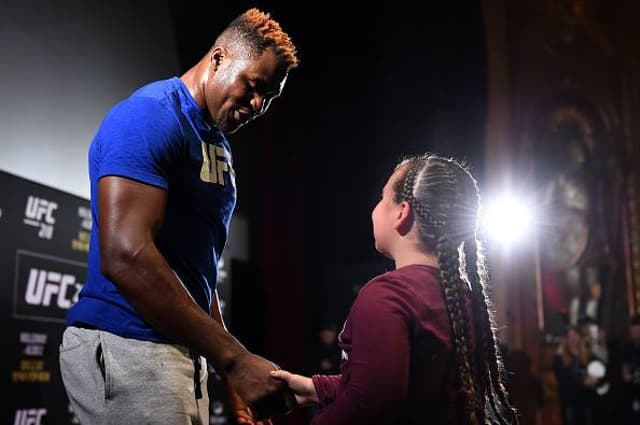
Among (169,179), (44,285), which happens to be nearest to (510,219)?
(44,285)

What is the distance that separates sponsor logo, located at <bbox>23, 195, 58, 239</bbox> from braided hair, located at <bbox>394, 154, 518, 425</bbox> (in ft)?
6.23

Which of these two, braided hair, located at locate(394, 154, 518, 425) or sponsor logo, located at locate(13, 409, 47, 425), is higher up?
braided hair, located at locate(394, 154, 518, 425)

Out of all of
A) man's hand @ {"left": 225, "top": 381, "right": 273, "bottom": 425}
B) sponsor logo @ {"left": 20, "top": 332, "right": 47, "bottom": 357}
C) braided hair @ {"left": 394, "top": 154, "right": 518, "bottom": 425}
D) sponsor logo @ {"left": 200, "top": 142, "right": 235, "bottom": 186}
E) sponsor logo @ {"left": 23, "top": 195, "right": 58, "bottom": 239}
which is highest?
sponsor logo @ {"left": 23, "top": 195, "right": 58, "bottom": 239}

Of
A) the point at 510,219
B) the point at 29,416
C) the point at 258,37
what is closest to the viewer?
the point at 258,37

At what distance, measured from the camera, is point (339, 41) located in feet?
18.0

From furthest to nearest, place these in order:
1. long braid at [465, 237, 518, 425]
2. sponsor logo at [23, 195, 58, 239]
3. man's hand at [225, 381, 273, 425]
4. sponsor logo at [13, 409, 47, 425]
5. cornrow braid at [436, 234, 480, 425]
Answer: sponsor logo at [23, 195, 58, 239] → sponsor logo at [13, 409, 47, 425] → man's hand at [225, 381, 273, 425] → long braid at [465, 237, 518, 425] → cornrow braid at [436, 234, 480, 425]

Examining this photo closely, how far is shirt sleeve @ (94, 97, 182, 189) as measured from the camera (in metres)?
1.50

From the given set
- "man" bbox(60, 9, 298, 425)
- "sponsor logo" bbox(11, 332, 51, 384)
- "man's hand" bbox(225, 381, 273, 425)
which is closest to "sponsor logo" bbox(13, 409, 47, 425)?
"sponsor logo" bbox(11, 332, 51, 384)

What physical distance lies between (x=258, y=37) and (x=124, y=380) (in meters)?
0.79

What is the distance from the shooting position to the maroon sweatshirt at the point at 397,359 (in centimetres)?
153

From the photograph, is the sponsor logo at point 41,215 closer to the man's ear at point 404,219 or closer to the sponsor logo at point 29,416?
the sponsor logo at point 29,416

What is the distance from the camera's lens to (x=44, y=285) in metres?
3.29

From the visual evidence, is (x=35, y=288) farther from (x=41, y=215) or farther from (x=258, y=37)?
(x=258, y=37)

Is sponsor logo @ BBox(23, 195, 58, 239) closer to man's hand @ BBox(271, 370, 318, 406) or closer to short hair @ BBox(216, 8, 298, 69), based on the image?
short hair @ BBox(216, 8, 298, 69)
